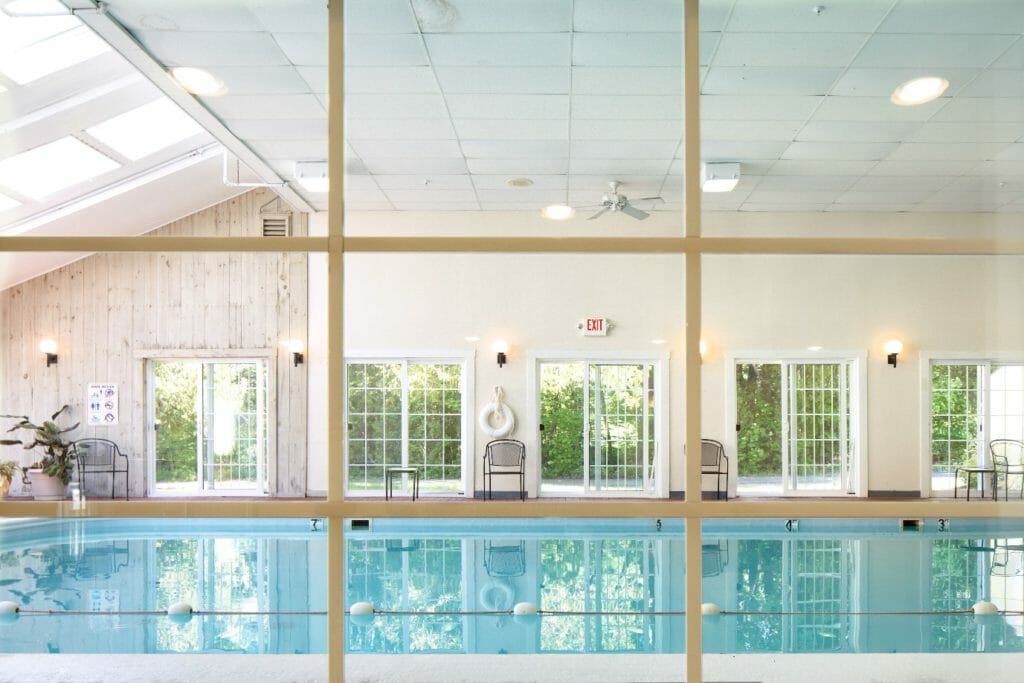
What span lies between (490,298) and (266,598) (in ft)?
4.10

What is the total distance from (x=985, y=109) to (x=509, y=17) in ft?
3.48

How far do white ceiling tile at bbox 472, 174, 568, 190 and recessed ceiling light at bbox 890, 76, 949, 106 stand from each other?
0.86 meters

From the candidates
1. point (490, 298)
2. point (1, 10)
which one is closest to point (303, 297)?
point (1, 10)

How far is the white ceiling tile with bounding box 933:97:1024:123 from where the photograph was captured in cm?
130

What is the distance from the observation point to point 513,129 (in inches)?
86.6

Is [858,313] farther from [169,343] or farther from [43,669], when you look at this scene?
[43,669]

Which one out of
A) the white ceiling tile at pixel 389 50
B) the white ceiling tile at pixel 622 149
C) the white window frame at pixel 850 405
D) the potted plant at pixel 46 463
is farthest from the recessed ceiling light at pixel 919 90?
the potted plant at pixel 46 463

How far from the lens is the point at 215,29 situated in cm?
144

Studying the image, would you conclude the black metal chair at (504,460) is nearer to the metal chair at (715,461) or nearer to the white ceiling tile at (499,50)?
the metal chair at (715,461)

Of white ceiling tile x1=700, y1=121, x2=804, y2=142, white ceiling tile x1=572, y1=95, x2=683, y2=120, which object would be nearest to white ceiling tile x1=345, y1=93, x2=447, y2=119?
white ceiling tile x1=572, y1=95, x2=683, y2=120

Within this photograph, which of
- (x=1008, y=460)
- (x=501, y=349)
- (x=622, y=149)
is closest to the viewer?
(x=1008, y=460)

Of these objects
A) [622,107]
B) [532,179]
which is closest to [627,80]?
[622,107]

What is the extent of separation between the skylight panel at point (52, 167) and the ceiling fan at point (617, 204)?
1.20 meters

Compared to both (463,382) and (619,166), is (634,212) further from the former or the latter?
(463,382)
